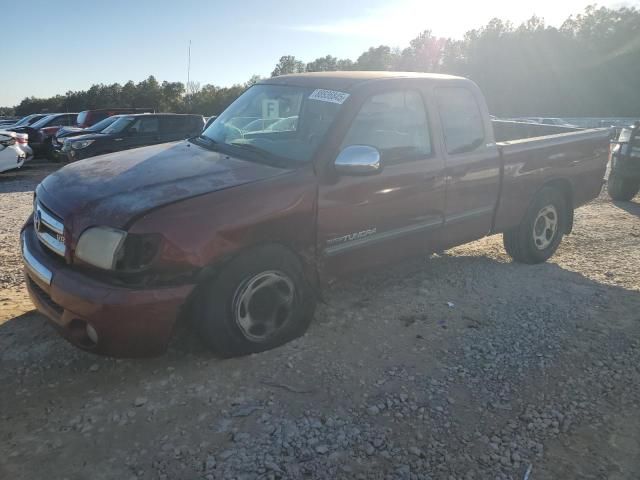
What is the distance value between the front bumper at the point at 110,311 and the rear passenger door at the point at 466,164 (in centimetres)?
251

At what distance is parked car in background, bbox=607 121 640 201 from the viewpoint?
30.1 feet

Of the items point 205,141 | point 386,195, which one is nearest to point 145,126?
point 205,141

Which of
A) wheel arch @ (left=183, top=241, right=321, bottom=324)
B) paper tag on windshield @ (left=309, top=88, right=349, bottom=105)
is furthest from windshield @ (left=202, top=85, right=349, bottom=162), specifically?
wheel arch @ (left=183, top=241, right=321, bottom=324)

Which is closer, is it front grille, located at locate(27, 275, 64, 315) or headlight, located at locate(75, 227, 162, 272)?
headlight, located at locate(75, 227, 162, 272)

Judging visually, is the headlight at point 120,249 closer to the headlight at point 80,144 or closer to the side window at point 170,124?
the headlight at point 80,144

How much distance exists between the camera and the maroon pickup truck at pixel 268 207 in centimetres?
297

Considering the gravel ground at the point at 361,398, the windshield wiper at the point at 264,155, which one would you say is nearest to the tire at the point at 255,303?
the gravel ground at the point at 361,398

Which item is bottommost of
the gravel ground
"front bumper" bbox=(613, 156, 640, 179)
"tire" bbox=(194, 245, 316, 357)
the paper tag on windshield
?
the gravel ground

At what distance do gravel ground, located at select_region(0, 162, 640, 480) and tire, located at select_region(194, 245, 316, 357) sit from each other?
0.13 m

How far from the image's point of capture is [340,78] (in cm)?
418

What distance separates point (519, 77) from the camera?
47.7 m

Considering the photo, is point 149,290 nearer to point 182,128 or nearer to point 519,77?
point 182,128

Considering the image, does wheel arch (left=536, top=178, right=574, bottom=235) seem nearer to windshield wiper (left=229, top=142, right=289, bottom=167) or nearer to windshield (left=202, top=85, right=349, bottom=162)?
windshield (left=202, top=85, right=349, bottom=162)

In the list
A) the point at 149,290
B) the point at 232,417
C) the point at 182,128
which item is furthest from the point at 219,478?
the point at 182,128
